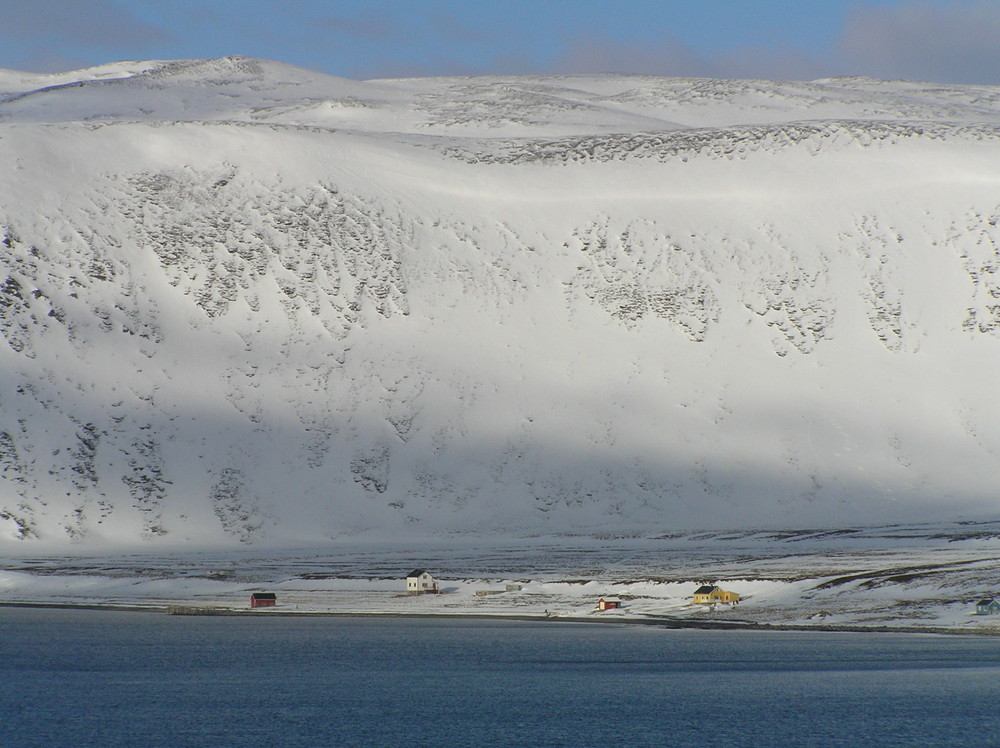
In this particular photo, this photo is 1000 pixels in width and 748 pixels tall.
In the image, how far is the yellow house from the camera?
76.6 m

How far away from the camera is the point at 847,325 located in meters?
152

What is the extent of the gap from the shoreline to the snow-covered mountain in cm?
3135

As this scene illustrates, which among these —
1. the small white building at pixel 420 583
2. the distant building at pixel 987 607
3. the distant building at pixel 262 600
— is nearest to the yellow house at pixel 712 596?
the distant building at pixel 987 607

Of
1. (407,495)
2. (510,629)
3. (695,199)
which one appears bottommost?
(510,629)

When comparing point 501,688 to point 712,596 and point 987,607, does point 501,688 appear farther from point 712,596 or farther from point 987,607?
point 712,596

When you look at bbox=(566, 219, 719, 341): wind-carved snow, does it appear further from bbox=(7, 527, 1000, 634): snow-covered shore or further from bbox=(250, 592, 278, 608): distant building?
bbox=(250, 592, 278, 608): distant building

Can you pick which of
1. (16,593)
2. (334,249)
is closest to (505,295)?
(334,249)

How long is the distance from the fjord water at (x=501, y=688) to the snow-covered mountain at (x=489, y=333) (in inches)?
2251

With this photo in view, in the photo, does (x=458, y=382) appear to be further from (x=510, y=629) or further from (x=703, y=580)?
(x=510, y=629)

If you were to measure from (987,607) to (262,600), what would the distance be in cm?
4323

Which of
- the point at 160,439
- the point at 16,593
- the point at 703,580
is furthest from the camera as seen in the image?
the point at 160,439

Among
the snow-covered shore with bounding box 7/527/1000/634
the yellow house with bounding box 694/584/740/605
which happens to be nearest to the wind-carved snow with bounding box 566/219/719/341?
the snow-covered shore with bounding box 7/527/1000/634

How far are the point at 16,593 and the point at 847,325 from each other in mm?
93679

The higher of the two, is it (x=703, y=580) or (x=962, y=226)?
(x=962, y=226)
